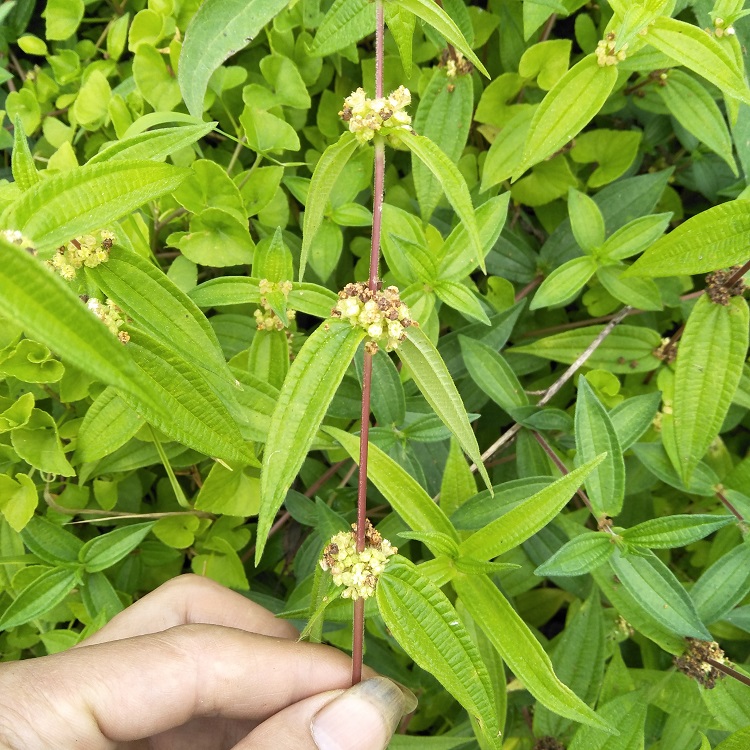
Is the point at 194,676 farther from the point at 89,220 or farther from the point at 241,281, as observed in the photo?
the point at 89,220

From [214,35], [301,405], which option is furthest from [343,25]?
[301,405]

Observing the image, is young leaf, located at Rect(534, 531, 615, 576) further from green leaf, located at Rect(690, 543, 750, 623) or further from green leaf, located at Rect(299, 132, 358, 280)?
green leaf, located at Rect(299, 132, 358, 280)

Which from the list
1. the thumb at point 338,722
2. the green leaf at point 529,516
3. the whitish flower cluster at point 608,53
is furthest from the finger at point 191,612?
the whitish flower cluster at point 608,53

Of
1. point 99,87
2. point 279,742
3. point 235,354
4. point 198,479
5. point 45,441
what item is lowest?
point 279,742

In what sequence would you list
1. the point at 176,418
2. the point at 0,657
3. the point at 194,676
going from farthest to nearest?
the point at 0,657 < the point at 194,676 < the point at 176,418

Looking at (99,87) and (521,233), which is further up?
(99,87)

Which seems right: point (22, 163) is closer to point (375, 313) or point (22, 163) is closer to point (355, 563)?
point (375, 313)

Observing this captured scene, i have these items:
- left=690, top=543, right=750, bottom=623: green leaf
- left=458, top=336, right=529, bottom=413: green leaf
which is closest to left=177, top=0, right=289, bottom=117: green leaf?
left=458, top=336, right=529, bottom=413: green leaf

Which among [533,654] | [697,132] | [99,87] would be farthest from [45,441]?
[697,132]

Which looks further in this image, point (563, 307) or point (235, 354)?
point (563, 307)
